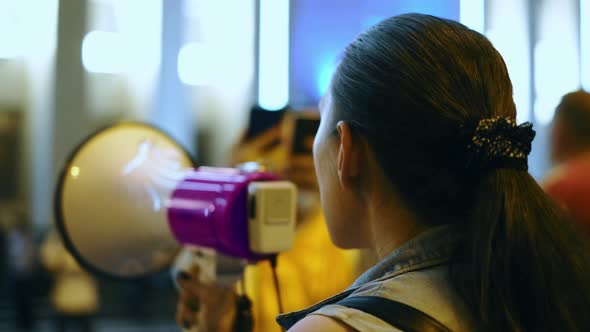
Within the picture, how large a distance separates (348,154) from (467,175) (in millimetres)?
112

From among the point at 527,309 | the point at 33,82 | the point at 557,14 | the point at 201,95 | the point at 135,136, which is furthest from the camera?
the point at 557,14

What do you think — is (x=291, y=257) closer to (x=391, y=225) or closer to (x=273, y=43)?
(x=391, y=225)

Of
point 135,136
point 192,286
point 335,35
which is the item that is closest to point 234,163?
point 135,136

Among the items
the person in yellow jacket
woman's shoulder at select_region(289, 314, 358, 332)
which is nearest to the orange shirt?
the person in yellow jacket

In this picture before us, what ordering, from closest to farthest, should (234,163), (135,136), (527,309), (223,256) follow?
(527,309)
(223,256)
(135,136)
(234,163)

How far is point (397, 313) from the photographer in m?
0.57

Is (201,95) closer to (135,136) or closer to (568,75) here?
(568,75)

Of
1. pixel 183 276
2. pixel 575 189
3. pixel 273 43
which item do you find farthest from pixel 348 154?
pixel 273 43

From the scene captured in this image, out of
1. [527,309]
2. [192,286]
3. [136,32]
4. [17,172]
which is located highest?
[136,32]

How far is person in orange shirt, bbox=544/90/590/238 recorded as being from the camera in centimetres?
170

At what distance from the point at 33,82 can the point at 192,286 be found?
3.51 meters

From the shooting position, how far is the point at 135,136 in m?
1.14

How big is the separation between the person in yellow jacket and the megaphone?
7 centimetres

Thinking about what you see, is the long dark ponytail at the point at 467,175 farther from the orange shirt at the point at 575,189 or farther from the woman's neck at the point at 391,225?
the orange shirt at the point at 575,189
